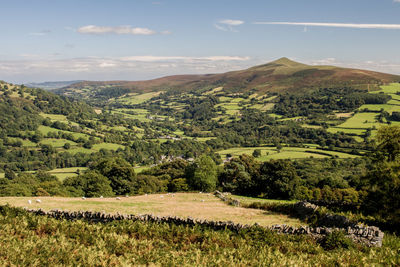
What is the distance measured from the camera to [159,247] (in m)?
13.3

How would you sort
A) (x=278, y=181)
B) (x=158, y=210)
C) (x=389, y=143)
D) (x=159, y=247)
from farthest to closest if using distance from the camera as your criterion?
(x=278, y=181), (x=389, y=143), (x=158, y=210), (x=159, y=247)

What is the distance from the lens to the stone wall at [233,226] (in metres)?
16.1

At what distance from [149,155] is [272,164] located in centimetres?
13255

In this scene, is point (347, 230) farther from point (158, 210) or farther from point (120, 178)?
point (120, 178)

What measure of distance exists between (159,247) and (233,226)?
558 centimetres

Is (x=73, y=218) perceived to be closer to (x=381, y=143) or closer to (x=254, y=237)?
(x=254, y=237)

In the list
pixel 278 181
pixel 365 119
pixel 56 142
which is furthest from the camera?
pixel 56 142

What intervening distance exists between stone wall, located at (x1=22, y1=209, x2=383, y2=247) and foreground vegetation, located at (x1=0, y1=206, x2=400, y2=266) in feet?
2.60

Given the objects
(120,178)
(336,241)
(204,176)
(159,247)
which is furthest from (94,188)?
(336,241)

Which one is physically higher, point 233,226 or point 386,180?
point 386,180

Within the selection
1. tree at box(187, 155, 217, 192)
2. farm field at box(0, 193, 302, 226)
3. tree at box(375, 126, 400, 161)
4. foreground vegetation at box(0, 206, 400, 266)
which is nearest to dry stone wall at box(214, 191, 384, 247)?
foreground vegetation at box(0, 206, 400, 266)

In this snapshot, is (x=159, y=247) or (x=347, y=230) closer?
(x=159, y=247)

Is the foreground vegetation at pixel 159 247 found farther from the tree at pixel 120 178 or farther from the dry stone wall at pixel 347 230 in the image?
the tree at pixel 120 178

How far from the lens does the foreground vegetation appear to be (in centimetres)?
1105
